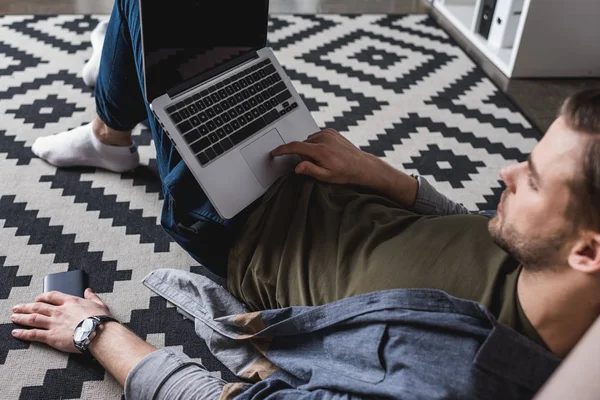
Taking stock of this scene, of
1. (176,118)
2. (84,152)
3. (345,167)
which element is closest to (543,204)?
(345,167)

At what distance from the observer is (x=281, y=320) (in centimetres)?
85

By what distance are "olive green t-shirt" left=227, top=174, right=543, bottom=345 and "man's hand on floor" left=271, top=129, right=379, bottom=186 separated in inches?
0.8

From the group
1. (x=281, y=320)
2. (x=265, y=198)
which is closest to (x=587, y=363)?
(x=281, y=320)

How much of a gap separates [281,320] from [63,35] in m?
1.66

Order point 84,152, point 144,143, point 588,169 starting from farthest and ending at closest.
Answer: point 144,143
point 84,152
point 588,169

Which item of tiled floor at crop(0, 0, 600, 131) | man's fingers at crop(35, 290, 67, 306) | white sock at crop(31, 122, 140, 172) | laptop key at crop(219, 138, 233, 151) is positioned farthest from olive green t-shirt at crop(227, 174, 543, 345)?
tiled floor at crop(0, 0, 600, 131)

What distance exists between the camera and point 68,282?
108cm

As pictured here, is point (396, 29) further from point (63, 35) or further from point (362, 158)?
point (362, 158)

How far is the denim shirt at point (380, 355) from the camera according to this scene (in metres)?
0.67

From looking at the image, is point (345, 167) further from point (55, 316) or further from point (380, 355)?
point (55, 316)

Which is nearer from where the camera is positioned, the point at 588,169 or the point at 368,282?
the point at 588,169

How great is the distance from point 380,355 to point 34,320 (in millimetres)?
637

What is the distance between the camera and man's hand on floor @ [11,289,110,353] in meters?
0.96

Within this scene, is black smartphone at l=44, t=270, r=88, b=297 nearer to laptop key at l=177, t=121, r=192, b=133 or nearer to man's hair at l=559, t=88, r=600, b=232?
laptop key at l=177, t=121, r=192, b=133
